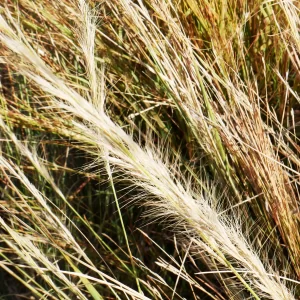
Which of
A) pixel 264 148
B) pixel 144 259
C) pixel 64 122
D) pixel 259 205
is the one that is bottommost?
pixel 144 259

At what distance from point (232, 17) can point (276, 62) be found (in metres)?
0.14

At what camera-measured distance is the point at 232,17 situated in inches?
54.4

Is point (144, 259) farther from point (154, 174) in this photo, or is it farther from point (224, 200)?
point (154, 174)

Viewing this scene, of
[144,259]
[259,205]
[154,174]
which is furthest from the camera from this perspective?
[144,259]

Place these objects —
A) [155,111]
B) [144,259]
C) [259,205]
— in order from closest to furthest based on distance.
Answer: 1. [259,205]
2. [155,111]
3. [144,259]

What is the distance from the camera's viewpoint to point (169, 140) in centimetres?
137

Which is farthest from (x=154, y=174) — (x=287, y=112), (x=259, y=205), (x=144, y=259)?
(x=144, y=259)

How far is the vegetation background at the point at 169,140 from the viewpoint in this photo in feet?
3.12

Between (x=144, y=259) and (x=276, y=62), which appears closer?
(x=276, y=62)

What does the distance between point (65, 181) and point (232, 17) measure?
0.63 meters

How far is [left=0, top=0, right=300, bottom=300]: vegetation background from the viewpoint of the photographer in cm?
95

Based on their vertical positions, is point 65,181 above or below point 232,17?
below

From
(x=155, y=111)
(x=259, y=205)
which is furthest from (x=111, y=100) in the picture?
(x=259, y=205)

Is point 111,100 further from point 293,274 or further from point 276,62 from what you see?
point 293,274
